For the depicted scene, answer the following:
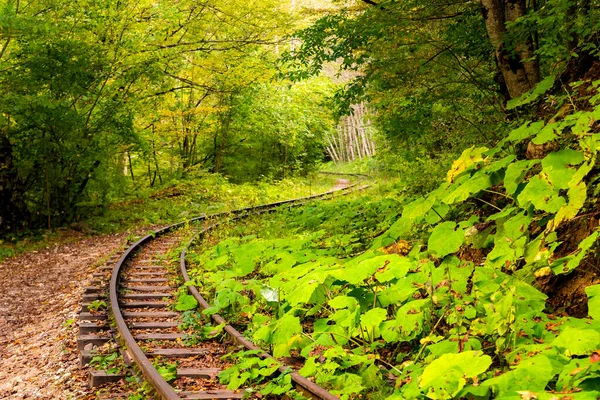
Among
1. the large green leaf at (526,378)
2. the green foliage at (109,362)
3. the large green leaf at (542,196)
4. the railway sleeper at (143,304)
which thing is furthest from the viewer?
the railway sleeper at (143,304)

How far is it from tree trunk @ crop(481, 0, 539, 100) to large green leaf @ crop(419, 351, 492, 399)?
5834mm

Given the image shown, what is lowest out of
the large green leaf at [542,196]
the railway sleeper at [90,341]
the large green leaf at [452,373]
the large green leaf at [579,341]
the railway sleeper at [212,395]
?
the railway sleeper at [212,395]

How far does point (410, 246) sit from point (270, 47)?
15111 mm

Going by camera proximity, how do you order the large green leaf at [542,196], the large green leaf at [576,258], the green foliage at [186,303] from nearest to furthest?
the large green leaf at [576,258]
the large green leaf at [542,196]
the green foliage at [186,303]

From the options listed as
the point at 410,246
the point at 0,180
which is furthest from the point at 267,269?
the point at 0,180

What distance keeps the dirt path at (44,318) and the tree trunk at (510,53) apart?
23.4 ft

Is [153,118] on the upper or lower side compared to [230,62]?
lower

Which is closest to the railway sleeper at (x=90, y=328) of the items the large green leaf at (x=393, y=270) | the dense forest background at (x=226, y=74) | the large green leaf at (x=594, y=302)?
the large green leaf at (x=393, y=270)

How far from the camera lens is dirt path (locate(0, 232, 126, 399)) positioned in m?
5.23

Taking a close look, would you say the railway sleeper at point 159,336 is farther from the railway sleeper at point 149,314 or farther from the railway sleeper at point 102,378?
the railway sleeper at point 102,378

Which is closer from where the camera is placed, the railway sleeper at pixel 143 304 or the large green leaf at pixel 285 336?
the large green leaf at pixel 285 336

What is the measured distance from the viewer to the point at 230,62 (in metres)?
19.8

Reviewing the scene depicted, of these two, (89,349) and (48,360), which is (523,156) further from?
(48,360)

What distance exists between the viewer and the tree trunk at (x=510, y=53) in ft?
25.1
